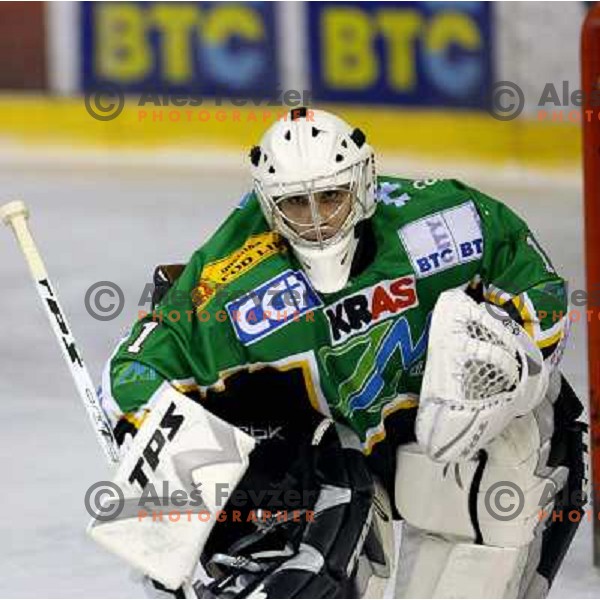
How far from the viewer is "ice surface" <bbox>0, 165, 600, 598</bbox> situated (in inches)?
202

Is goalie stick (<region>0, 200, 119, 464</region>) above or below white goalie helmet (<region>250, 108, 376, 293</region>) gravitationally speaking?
below

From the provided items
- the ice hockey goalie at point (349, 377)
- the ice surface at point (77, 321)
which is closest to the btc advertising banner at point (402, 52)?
the ice surface at point (77, 321)

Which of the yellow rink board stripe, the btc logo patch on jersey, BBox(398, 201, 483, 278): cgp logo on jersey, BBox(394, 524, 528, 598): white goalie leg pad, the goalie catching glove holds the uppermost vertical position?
BBox(398, 201, 483, 278): cgp logo on jersey

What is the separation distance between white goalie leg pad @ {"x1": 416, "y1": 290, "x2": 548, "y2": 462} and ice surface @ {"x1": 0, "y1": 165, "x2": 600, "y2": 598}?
1188 mm

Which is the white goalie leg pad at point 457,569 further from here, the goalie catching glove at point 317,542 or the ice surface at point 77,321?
the ice surface at point 77,321

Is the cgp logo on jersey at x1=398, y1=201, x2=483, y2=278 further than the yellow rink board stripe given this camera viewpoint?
No

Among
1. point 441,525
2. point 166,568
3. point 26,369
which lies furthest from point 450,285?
point 26,369

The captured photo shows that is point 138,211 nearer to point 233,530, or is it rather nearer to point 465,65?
point 465,65

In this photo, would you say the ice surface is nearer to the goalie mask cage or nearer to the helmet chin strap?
the goalie mask cage

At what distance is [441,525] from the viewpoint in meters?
A: 4.14

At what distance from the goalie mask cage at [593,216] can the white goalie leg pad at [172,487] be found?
4.76ft

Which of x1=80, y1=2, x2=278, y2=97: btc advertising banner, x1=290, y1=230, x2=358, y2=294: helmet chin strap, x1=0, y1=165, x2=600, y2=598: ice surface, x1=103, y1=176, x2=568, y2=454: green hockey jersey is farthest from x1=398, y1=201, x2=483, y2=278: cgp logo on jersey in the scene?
x1=80, y1=2, x2=278, y2=97: btc advertising banner

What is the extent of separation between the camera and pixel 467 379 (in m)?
3.79

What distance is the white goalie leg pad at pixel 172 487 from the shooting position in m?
3.74
